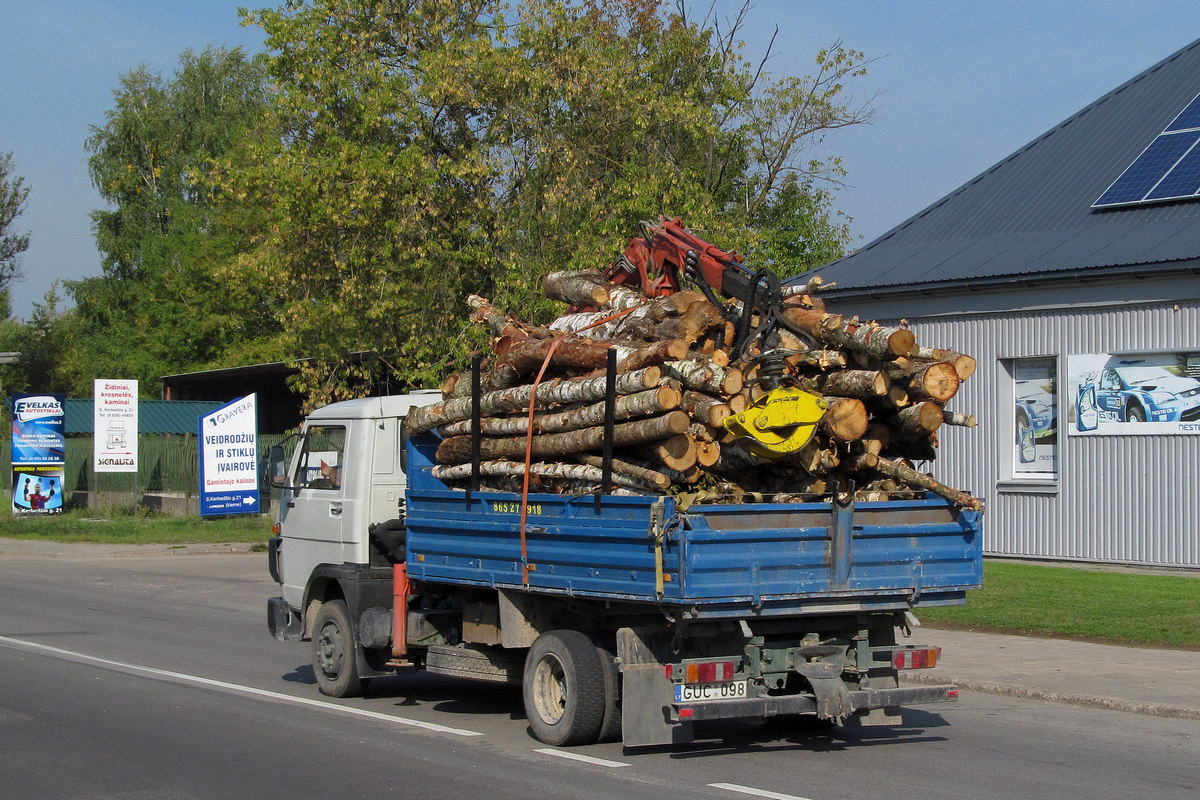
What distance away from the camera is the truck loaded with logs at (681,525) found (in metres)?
7.84

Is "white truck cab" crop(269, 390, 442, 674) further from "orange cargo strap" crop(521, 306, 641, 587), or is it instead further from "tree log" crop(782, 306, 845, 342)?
"tree log" crop(782, 306, 845, 342)

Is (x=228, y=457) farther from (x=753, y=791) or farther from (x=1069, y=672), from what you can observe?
(x=753, y=791)

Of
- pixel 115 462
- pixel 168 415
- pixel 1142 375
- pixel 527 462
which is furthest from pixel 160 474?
pixel 527 462

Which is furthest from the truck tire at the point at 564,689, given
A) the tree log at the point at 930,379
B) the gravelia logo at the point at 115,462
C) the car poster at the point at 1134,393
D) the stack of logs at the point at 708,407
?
the gravelia logo at the point at 115,462

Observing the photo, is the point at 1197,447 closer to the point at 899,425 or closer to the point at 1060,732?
the point at 1060,732

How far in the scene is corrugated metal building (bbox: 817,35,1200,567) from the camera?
1798 cm

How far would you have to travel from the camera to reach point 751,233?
2595cm

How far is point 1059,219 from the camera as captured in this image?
67.9 feet

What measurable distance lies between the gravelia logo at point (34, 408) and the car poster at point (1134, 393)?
25279 millimetres

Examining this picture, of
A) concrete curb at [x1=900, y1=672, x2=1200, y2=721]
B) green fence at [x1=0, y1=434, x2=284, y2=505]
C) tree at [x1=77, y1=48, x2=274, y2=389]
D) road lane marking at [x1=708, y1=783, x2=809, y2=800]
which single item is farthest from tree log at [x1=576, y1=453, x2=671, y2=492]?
tree at [x1=77, y1=48, x2=274, y2=389]

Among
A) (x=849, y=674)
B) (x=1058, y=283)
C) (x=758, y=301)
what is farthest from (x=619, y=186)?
(x=849, y=674)

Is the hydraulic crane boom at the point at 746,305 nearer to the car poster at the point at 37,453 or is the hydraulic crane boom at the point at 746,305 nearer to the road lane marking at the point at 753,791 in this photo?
the road lane marking at the point at 753,791

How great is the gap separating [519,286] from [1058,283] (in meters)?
9.38

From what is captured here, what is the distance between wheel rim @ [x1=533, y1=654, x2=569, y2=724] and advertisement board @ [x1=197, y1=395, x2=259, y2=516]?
21022 millimetres
